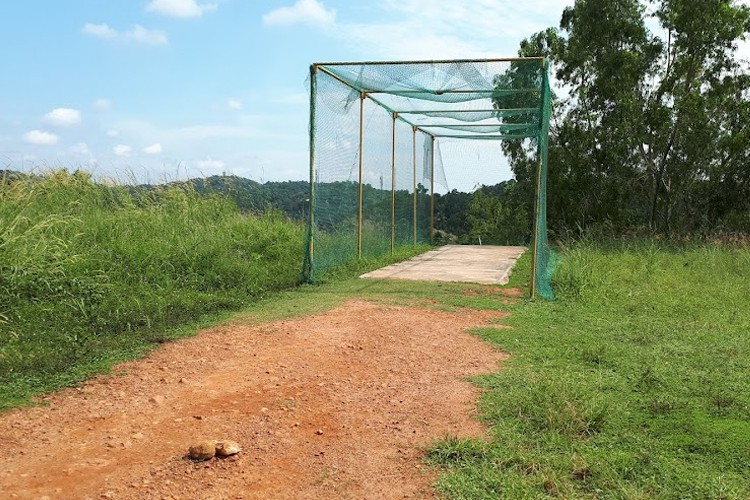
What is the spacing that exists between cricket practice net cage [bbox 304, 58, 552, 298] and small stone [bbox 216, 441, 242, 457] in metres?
4.49

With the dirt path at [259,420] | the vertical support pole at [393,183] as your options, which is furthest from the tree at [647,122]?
the dirt path at [259,420]

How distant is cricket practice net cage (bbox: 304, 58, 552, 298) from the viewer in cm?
677

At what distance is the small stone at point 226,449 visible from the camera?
8.41 ft

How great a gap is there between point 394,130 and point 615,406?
25.0 feet

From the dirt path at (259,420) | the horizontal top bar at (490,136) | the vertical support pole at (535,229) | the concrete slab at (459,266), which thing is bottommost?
the dirt path at (259,420)

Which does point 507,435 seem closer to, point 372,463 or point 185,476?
point 372,463

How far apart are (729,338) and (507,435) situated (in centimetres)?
280

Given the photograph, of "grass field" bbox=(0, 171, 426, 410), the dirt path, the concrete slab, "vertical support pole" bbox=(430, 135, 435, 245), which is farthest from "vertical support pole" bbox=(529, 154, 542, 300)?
"vertical support pole" bbox=(430, 135, 435, 245)

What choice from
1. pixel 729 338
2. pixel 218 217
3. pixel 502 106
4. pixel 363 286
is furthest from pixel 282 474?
pixel 502 106

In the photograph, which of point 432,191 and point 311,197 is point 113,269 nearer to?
point 311,197

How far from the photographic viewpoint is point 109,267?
19.8ft

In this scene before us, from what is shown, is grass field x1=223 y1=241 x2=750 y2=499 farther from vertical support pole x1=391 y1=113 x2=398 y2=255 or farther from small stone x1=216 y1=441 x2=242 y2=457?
vertical support pole x1=391 y1=113 x2=398 y2=255

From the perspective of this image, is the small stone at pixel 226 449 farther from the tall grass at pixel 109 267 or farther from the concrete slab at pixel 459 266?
the concrete slab at pixel 459 266

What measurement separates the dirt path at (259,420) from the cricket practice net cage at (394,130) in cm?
296
